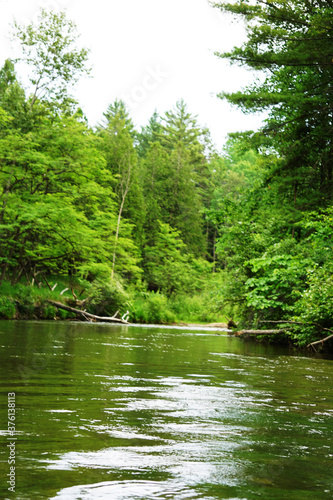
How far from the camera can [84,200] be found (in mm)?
28906

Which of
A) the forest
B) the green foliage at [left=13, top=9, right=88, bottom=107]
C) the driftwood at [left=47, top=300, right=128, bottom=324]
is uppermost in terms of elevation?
the green foliage at [left=13, top=9, right=88, bottom=107]

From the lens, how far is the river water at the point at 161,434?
2510 millimetres

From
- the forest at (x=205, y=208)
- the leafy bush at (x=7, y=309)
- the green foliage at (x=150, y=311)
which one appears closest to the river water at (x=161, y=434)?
the forest at (x=205, y=208)

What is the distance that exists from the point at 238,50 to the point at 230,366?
1259cm

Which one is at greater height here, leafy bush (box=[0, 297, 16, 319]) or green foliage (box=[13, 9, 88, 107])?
green foliage (box=[13, 9, 88, 107])

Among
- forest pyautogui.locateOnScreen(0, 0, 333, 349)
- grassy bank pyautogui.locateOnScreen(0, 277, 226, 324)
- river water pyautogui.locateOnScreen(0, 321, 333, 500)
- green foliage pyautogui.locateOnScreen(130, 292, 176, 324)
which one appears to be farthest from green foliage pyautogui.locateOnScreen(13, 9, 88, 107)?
river water pyautogui.locateOnScreen(0, 321, 333, 500)

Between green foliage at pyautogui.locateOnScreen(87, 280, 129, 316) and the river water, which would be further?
green foliage at pyautogui.locateOnScreen(87, 280, 129, 316)

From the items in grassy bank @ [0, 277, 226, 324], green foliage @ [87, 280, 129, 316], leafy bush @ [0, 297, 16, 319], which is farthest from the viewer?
green foliage @ [87, 280, 129, 316]

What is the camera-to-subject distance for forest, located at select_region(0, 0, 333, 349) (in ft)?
52.3

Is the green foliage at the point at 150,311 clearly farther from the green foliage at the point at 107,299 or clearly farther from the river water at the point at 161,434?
the river water at the point at 161,434

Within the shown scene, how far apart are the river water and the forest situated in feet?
22.3

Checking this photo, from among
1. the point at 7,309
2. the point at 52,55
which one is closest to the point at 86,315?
the point at 7,309

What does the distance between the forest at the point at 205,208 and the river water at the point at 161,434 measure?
6797 mm

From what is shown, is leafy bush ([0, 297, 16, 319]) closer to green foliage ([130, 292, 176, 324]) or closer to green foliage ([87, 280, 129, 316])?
green foliage ([87, 280, 129, 316])
